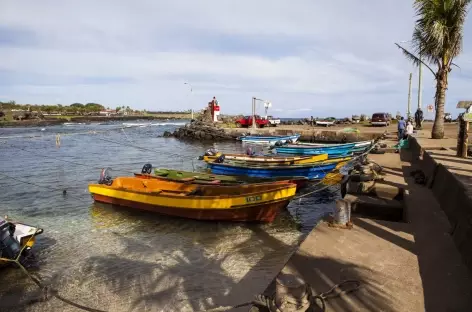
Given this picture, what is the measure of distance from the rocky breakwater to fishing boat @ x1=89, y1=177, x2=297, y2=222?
99.1ft

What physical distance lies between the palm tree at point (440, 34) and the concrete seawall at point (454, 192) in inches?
300

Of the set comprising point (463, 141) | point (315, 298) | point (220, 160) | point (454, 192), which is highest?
point (463, 141)

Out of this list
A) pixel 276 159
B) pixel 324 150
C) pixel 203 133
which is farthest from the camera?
pixel 203 133

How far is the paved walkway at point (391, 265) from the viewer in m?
4.31

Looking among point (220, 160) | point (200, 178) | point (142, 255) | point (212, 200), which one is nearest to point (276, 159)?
point (220, 160)

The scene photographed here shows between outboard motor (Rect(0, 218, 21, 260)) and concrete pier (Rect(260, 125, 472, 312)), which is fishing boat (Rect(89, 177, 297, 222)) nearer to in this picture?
concrete pier (Rect(260, 125, 472, 312))

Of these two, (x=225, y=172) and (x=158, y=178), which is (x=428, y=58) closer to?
(x=225, y=172)

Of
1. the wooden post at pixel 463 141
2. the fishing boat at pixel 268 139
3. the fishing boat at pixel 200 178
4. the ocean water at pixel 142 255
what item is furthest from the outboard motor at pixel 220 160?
the fishing boat at pixel 268 139

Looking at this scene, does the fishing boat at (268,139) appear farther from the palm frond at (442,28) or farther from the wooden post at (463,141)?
the wooden post at (463,141)

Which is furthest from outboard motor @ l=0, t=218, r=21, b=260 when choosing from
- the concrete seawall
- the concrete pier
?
the concrete seawall

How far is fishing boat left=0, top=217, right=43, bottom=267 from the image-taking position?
820cm

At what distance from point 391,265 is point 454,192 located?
3.35 metres

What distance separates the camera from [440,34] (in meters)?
17.0

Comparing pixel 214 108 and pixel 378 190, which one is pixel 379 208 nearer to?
pixel 378 190
